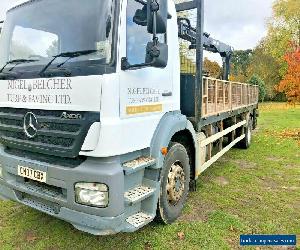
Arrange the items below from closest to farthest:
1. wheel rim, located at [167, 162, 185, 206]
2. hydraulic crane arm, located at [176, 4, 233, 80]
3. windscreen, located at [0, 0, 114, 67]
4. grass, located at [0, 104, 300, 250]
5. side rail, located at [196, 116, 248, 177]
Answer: windscreen, located at [0, 0, 114, 67]
grass, located at [0, 104, 300, 250]
wheel rim, located at [167, 162, 185, 206]
hydraulic crane arm, located at [176, 4, 233, 80]
side rail, located at [196, 116, 248, 177]

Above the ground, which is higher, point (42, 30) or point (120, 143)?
point (42, 30)

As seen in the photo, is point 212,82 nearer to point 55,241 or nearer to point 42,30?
point 42,30

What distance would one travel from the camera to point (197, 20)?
4367 millimetres

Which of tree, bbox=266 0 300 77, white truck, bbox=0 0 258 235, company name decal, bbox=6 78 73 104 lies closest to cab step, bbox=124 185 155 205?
white truck, bbox=0 0 258 235

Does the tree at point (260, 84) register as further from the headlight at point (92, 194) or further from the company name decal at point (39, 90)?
the headlight at point (92, 194)

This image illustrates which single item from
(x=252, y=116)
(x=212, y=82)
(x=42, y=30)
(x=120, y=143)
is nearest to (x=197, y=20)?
(x=212, y=82)

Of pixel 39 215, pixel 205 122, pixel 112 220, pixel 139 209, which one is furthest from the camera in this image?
pixel 205 122

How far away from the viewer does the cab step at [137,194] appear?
296 centimetres

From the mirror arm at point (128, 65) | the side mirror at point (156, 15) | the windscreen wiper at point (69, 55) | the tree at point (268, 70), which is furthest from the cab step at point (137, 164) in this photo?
the tree at point (268, 70)

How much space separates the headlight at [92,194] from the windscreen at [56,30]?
1.11 metres

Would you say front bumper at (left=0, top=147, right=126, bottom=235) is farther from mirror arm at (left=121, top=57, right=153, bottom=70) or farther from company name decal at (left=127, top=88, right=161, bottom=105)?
mirror arm at (left=121, top=57, right=153, bottom=70)

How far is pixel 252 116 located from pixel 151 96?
7.31 metres

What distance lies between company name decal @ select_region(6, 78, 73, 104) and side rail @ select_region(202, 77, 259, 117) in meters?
2.32

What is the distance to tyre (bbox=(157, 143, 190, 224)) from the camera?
3.71 m
